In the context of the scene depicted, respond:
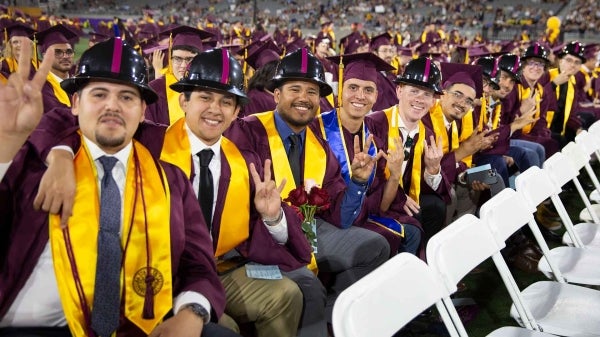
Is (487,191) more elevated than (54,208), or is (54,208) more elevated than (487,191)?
(54,208)

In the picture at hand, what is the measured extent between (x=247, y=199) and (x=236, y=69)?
2.01 ft

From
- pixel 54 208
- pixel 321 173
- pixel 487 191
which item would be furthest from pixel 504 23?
pixel 54 208

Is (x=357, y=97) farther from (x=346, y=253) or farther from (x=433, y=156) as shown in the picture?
(x=346, y=253)

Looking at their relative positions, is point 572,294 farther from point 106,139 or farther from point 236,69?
point 106,139

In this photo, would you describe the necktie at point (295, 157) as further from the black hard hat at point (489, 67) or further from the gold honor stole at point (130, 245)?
the black hard hat at point (489, 67)

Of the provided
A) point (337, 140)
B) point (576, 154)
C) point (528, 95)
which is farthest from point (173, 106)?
point (528, 95)

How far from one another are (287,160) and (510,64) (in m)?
3.50

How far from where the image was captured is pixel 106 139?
2125 mm

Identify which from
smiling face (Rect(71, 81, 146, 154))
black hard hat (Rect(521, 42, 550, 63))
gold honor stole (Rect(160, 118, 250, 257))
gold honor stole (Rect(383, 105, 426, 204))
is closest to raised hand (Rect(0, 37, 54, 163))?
smiling face (Rect(71, 81, 146, 154))

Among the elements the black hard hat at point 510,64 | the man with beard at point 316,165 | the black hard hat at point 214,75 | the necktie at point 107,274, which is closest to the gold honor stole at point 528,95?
the black hard hat at point 510,64

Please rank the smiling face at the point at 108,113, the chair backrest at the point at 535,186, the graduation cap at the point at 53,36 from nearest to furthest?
the smiling face at the point at 108,113
the chair backrest at the point at 535,186
the graduation cap at the point at 53,36

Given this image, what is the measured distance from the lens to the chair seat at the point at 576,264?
3.20 metres

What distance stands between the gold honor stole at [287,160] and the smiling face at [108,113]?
1.25 metres

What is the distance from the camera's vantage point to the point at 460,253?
251 cm
